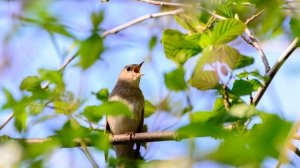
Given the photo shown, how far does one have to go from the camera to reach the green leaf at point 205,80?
1600mm

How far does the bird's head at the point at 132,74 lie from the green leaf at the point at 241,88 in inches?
135

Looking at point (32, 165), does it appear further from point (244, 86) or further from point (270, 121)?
point (244, 86)

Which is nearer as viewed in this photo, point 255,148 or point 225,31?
point 255,148

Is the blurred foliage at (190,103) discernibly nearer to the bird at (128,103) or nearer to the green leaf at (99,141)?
the green leaf at (99,141)

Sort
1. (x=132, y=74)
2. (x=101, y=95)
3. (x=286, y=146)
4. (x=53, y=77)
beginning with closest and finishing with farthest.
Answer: (x=286, y=146) < (x=53, y=77) < (x=101, y=95) < (x=132, y=74)

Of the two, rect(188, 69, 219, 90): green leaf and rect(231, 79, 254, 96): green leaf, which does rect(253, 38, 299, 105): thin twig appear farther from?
rect(188, 69, 219, 90): green leaf

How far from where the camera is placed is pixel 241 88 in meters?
1.74

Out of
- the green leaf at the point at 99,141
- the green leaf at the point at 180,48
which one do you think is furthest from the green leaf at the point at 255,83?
the green leaf at the point at 99,141

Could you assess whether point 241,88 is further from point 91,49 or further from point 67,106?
point 91,49

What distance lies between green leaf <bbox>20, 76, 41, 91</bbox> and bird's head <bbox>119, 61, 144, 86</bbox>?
3514 mm

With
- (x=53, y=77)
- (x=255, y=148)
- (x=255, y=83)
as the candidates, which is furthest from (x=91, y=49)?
(x=255, y=83)

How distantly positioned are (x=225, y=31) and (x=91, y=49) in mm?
672

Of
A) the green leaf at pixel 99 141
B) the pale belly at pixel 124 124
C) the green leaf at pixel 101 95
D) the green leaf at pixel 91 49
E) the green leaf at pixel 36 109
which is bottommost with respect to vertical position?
the pale belly at pixel 124 124

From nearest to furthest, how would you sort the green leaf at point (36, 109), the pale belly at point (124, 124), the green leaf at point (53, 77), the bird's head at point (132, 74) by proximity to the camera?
the green leaf at point (53, 77) → the green leaf at point (36, 109) → the pale belly at point (124, 124) → the bird's head at point (132, 74)
